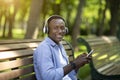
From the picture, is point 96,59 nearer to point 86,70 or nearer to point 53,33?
point 53,33

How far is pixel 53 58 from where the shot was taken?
3.94m

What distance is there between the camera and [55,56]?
3980 millimetres

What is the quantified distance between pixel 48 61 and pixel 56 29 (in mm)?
445

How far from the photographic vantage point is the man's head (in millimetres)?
3992

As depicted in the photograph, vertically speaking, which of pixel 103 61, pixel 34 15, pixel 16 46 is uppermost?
pixel 34 15

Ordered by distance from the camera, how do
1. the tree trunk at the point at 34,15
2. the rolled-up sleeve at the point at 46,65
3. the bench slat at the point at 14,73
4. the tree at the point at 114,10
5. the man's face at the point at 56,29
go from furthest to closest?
the tree at the point at 114,10
the tree trunk at the point at 34,15
the man's face at the point at 56,29
the rolled-up sleeve at the point at 46,65
the bench slat at the point at 14,73

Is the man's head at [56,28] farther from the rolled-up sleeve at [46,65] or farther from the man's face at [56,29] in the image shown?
the rolled-up sleeve at [46,65]

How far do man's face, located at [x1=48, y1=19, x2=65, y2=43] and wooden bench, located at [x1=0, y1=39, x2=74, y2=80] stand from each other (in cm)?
35

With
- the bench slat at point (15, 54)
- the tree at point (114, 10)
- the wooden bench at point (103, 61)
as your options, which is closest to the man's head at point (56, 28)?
the bench slat at point (15, 54)

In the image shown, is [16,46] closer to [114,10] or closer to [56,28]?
[56,28]

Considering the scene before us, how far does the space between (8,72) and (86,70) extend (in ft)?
21.6

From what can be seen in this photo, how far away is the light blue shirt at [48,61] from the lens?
3.64 metres

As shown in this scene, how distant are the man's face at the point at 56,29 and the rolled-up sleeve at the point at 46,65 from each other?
206mm

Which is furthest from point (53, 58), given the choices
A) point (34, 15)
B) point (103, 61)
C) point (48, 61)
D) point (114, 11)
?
point (114, 11)
